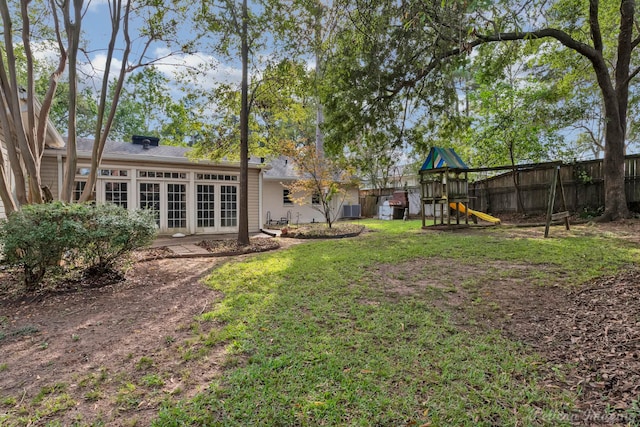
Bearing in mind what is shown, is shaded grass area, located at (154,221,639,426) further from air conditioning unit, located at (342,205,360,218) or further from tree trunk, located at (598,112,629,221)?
air conditioning unit, located at (342,205,360,218)

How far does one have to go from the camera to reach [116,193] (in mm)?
10023

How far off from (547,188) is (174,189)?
12999 mm

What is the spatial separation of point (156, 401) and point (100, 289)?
3.37m

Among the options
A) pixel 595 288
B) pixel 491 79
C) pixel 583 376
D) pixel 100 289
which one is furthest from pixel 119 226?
pixel 491 79

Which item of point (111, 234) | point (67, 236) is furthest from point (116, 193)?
point (67, 236)

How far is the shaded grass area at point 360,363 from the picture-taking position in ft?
5.87

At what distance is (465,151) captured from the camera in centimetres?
1430

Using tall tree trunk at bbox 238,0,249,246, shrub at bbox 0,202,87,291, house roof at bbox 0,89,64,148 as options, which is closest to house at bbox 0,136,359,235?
house roof at bbox 0,89,64,148

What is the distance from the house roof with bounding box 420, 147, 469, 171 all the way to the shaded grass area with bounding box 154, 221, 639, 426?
5.24 metres

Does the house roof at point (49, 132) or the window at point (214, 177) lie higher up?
the house roof at point (49, 132)

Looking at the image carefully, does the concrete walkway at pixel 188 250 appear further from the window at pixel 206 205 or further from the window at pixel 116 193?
the window at pixel 116 193

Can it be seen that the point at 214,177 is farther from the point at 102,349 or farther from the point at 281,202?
the point at 102,349

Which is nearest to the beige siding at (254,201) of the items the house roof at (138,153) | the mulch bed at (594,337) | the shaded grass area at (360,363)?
the house roof at (138,153)

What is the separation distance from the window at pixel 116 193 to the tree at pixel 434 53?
7.43 metres
